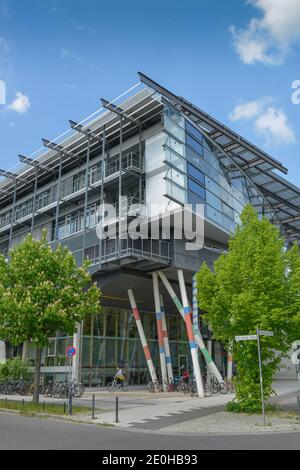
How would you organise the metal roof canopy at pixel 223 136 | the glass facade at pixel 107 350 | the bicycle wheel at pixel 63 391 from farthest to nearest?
the glass facade at pixel 107 350, the metal roof canopy at pixel 223 136, the bicycle wheel at pixel 63 391

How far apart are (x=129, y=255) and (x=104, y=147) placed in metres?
8.26

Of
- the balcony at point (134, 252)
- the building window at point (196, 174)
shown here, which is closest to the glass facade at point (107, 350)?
the balcony at point (134, 252)

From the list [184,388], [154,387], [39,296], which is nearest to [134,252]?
[154,387]

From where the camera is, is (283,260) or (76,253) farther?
(76,253)

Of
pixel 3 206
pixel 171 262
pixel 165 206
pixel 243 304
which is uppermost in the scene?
pixel 3 206

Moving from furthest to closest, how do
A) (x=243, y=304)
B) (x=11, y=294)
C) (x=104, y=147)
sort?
(x=104, y=147)
(x=11, y=294)
(x=243, y=304)

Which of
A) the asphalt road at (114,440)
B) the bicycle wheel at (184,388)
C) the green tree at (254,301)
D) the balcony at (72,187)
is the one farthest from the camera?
the balcony at (72,187)

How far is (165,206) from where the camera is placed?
28156 mm

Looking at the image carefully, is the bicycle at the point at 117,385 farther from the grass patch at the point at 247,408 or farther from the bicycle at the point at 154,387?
the grass patch at the point at 247,408

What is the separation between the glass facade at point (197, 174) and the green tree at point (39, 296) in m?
9.71

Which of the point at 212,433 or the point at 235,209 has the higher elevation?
the point at 235,209

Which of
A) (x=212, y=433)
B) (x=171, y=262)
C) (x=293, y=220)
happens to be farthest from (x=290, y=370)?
(x=212, y=433)

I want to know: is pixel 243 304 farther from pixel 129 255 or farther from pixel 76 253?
pixel 76 253

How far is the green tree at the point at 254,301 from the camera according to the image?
50.3ft
